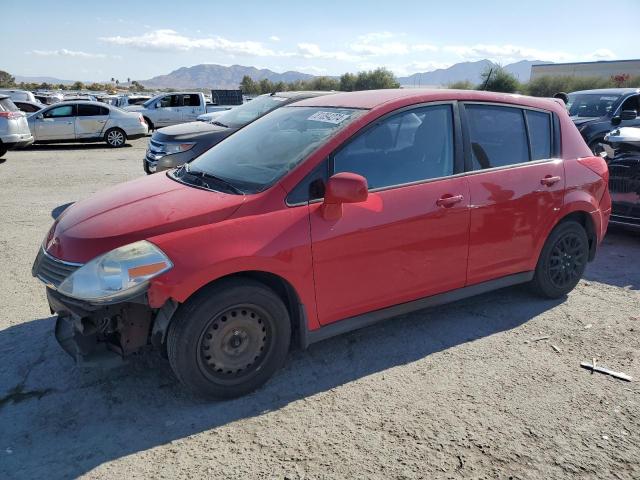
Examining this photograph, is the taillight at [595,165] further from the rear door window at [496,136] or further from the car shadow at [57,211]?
the car shadow at [57,211]

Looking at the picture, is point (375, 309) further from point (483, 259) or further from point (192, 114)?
point (192, 114)

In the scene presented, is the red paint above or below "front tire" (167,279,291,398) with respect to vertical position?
above

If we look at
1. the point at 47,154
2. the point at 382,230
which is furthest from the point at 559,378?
the point at 47,154

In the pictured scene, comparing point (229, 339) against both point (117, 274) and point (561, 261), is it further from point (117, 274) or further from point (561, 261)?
point (561, 261)

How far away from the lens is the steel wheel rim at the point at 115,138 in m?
17.2

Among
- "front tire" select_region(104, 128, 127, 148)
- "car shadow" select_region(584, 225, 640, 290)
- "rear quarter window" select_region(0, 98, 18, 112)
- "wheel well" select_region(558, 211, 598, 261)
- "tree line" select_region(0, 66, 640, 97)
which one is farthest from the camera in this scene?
"tree line" select_region(0, 66, 640, 97)

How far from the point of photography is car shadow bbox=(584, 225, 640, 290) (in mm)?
5160

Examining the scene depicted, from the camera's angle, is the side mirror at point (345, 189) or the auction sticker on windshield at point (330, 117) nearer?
the side mirror at point (345, 189)

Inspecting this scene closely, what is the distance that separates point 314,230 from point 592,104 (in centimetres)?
1211

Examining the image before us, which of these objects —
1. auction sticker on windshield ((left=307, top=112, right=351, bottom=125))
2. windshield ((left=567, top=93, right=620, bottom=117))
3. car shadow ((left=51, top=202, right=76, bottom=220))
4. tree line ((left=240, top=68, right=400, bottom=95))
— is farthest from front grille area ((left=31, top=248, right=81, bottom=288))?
tree line ((left=240, top=68, right=400, bottom=95))

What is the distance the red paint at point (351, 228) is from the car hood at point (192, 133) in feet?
14.6

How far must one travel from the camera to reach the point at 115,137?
56.6 ft

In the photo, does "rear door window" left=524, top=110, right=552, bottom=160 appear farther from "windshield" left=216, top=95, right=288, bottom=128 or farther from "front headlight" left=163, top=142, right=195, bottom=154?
"front headlight" left=163, top=142, right=195, bottom=154

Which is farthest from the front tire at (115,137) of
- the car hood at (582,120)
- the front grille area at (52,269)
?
the front grille area at (52,269)
